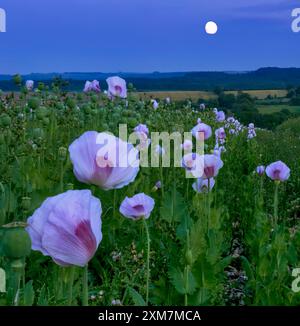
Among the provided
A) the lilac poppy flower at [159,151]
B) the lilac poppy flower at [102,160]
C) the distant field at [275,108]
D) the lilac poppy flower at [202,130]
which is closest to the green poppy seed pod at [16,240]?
the lilac poppy flower at [102,160]

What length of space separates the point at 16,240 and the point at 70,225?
77 millimetres

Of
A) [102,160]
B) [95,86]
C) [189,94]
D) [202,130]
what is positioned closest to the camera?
[102,160]

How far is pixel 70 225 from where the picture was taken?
836 mm

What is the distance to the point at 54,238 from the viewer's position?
84 cm

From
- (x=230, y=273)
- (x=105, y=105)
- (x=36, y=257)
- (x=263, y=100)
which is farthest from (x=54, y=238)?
(x=263, y=100)

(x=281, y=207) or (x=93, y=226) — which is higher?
(x=93, y=226)

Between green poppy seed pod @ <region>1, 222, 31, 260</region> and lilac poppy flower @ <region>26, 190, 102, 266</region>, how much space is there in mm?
23

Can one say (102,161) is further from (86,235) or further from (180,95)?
(180,95)

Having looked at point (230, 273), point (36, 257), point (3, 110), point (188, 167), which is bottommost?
point (230, 273)

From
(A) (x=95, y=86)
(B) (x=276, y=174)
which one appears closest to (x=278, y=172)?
(B) (x=276, y=174)

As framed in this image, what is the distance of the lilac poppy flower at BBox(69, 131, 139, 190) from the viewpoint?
40.6 inches
